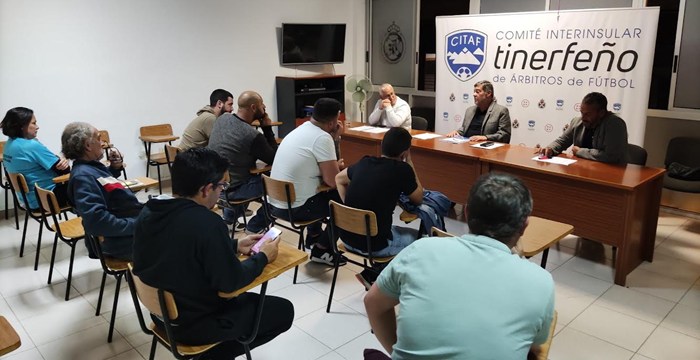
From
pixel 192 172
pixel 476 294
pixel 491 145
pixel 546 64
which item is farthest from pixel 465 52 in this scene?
pixel 476 294

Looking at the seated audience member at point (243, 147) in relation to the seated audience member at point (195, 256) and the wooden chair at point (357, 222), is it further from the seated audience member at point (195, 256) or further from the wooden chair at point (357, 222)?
the seated audience member at point (195, 256)

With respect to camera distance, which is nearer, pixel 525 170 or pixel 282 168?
pixel 282 168

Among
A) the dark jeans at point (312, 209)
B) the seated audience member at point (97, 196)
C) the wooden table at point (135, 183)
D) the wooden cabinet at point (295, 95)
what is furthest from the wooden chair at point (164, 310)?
the wooden cabinet at point (295, 95)

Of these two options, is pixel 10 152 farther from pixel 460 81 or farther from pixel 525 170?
pixel 460 81

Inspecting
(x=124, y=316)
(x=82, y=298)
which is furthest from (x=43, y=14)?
(x=124, y=316)

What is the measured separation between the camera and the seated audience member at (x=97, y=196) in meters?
2.80

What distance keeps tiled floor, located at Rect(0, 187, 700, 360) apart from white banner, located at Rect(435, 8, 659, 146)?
6.15 ft

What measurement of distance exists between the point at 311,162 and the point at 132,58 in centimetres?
340

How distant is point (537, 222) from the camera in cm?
290

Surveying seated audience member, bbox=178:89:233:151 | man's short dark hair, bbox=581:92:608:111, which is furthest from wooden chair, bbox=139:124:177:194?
man's short dark hair, bbox=581:92:608:111

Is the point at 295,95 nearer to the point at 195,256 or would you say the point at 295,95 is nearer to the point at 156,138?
the point at 156,138

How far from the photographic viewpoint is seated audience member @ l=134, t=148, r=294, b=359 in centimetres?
194

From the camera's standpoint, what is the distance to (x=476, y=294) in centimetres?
133

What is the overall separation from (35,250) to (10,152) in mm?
903
